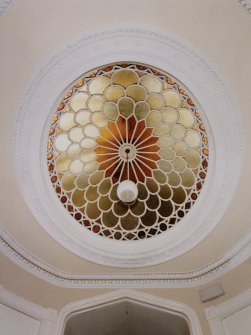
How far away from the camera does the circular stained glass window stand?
4496mm

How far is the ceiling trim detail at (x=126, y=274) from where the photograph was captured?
4398mm

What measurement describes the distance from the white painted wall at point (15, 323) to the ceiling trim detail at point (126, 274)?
1.95 ft

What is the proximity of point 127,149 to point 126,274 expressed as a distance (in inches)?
73.9

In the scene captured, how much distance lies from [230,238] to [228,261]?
1.06ft

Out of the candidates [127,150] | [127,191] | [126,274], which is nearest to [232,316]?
[126,274]

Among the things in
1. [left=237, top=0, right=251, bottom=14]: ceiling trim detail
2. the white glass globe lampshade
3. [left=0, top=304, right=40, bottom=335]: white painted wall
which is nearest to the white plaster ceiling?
[left=237, top=0, right=251, bottom=14]: ceiling trim detail

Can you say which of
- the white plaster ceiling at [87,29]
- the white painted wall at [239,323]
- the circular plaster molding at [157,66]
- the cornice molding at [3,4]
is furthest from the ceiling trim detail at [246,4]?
the white painted wall at [239,323]

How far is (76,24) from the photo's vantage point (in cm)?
367

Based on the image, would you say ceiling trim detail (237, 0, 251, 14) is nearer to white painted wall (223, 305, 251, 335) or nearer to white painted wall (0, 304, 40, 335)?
white painted wall (223, 305, 251, 335)

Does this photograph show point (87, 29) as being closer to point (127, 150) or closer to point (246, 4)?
point (246, 4)

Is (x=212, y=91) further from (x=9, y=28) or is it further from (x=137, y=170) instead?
(x=9, y=28)

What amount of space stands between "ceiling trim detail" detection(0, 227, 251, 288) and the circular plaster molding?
0.73 feet

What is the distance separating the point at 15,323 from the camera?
396 cm

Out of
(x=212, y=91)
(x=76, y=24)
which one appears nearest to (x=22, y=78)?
(x=76, y=24)
